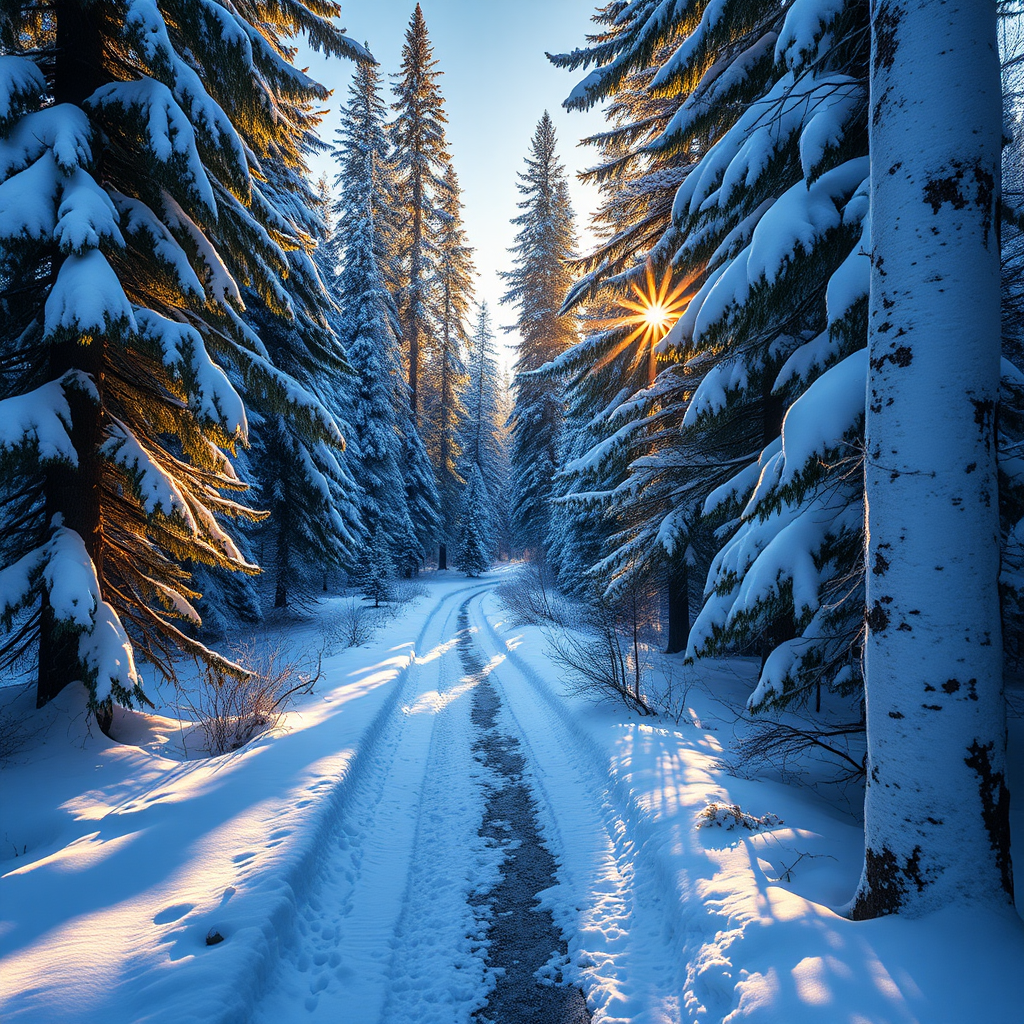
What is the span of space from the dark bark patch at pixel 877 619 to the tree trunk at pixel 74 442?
6.91 meters

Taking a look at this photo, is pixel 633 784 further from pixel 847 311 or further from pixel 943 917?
pixel 847 311

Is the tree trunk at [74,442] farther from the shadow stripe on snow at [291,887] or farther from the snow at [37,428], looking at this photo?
the shadow stripe on snow at [291,887]

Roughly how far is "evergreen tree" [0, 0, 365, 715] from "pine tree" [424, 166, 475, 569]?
25.2 metres

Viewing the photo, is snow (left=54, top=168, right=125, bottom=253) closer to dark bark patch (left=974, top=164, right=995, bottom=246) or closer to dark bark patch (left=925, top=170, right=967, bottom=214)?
dark bark patch (left=925, top=170, right=967, bottom=214)

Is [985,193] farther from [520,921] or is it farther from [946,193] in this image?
[520,921]

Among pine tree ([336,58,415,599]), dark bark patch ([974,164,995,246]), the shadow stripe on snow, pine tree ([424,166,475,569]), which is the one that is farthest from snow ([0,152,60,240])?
pine tree ([424,166,475,569])

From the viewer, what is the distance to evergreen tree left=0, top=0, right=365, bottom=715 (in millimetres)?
4383

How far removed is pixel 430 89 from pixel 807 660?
3384 centimetres

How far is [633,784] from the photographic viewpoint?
4.98 meters

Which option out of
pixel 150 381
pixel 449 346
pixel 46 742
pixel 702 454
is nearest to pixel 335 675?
pixel 46 742

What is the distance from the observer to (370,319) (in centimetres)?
2252

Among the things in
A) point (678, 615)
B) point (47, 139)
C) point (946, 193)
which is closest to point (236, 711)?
point (47, 139)

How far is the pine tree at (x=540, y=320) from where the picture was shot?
2409cm

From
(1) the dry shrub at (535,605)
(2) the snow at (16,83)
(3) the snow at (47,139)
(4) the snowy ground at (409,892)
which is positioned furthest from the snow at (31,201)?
Answer: (1) the dry shrub at (535,605)
